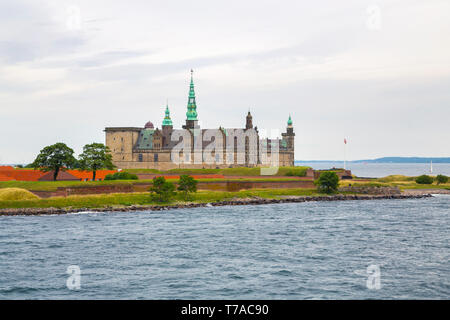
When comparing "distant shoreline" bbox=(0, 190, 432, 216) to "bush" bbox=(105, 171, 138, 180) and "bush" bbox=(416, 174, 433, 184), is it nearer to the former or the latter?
"bush" bbox=(416, 174, 433, 184)

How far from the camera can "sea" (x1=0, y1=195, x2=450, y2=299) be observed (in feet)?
89.2

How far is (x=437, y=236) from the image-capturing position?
45.5 m

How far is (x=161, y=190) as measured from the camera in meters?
72.1

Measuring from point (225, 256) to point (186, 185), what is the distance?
131ft

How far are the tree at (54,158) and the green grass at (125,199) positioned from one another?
39.3 feet

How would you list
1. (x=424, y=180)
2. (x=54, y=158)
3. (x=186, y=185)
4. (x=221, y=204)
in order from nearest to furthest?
(x=221, y=204), (x=186, y=185), (x=54, y=158), (x=424, y=180)

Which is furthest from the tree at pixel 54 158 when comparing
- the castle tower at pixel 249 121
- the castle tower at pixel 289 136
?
the castle tower at pixel 289 136

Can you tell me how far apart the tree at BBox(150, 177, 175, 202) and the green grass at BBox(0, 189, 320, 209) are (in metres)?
0.95

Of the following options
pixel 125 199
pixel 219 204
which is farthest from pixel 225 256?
pixel 219 204

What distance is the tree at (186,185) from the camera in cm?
7519

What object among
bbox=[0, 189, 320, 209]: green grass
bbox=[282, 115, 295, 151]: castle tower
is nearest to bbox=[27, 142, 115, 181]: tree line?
bbox=[0, 189, 320, 209]: green grass

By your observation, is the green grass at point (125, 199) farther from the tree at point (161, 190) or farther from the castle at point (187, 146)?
the castle at point (187, 146)

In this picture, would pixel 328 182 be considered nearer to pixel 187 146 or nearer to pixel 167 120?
pixel 187 146

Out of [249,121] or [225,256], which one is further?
[249,121]
